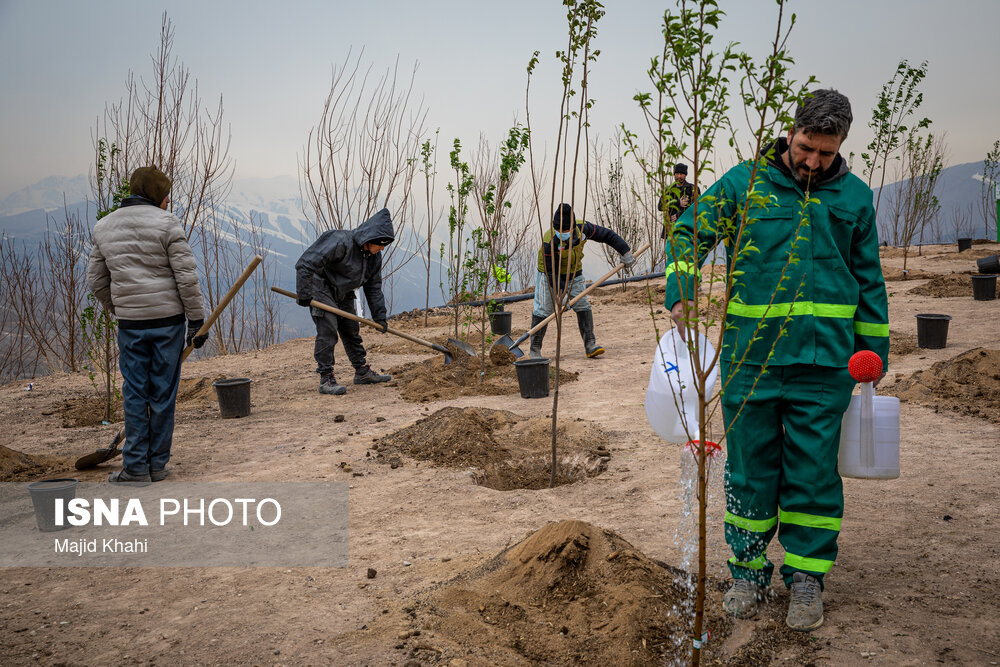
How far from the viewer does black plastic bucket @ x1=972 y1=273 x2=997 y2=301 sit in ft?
→ 25.9

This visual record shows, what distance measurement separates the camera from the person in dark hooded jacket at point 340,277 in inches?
243

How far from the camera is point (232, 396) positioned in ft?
18.5

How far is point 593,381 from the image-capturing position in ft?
20.1

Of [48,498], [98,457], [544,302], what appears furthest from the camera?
[544,302]

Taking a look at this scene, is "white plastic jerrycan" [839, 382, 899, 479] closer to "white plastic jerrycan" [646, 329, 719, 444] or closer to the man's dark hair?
"white plastic jerrycan" [646, 329, 719, 444]

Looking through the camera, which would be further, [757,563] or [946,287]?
[946,287]

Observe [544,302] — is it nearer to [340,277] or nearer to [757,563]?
[340,277]

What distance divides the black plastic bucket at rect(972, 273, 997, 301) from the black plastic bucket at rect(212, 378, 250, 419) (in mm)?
8226

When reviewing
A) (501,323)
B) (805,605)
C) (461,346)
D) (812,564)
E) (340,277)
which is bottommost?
(805,605)

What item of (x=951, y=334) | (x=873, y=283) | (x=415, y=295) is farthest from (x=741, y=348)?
(x=415, y=295)

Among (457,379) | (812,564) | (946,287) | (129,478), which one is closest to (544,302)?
(457,379)

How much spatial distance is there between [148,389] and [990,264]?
31.5ft

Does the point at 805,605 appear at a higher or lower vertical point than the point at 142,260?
lower

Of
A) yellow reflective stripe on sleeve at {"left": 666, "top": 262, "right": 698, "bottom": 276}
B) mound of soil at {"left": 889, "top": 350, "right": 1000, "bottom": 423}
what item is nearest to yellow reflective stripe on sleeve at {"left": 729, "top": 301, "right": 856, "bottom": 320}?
yellow reflective stripe on sleeve at {"left": 666, "top": 262, "right": 698, "bottom": 276}
